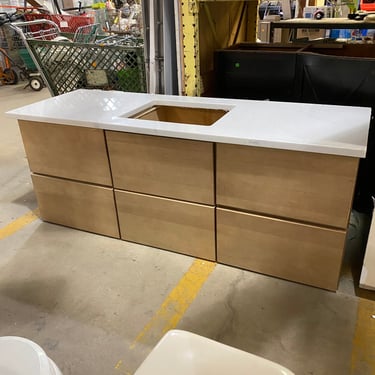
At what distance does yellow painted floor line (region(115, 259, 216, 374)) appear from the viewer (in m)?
1.77

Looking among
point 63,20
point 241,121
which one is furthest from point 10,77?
point 241,121

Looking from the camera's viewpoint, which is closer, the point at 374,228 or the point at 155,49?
the point at 374,228

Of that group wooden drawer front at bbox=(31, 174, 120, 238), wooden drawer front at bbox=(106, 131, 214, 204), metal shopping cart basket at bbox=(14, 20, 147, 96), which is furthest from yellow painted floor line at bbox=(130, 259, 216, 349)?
metal shopping cart basket at bbox=(14, 20, 147, 96)

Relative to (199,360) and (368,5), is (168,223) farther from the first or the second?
(368,5)

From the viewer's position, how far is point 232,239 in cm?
208

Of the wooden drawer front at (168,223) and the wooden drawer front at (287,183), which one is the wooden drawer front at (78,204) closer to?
the wooden drawer front at (168,223)

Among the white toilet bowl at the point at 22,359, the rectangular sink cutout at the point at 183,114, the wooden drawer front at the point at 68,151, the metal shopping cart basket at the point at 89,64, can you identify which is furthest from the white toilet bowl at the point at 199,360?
the metal shopping cart basket at the point at 89,64

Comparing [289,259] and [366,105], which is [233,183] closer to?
[289,259]

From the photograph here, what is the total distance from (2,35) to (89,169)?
575 cm

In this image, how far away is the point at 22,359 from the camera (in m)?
0.90

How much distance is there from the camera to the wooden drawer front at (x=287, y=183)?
1.69m

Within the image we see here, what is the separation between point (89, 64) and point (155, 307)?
215cm

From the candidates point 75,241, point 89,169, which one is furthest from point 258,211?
point 75,241

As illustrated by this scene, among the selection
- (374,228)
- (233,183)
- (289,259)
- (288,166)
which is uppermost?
(288,166)
